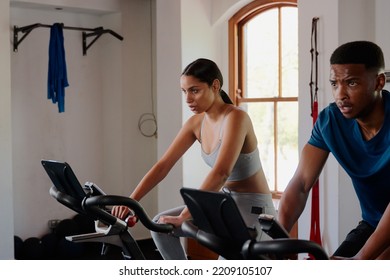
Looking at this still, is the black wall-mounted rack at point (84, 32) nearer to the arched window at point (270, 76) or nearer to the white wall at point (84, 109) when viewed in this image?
the white wall at point (84, 109)

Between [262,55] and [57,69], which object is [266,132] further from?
[57,69]

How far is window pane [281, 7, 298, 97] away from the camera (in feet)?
16.3

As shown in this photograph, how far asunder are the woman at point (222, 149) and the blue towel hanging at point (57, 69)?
8.58 feet

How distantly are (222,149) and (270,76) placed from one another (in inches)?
103

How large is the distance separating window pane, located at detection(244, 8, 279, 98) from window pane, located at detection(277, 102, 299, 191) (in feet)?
0.60

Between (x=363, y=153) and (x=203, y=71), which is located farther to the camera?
(x=203, y=71)

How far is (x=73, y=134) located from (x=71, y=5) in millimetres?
1162

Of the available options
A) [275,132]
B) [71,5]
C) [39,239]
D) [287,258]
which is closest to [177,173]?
[275,132]

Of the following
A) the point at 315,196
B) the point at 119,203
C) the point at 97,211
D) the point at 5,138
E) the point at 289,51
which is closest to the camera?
the point at 119,203

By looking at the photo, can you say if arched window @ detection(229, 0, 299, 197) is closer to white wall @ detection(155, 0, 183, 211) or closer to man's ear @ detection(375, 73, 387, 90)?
white wall @ detection(155, 0, 183, 211)

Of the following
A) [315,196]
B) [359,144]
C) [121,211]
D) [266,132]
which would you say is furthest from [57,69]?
[359,144]

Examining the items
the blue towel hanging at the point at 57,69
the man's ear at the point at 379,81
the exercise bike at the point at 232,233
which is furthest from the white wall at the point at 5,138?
the man's ear at the point at 379,81

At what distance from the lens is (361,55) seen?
1.90 metres

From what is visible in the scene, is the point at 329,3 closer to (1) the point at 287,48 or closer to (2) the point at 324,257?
(1) the point at 287,48
